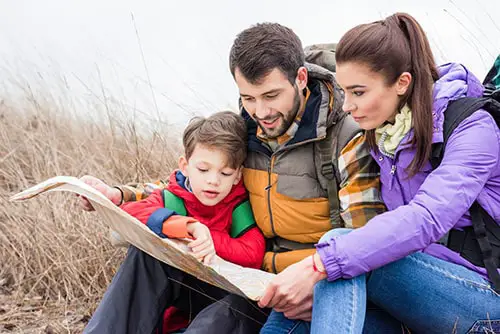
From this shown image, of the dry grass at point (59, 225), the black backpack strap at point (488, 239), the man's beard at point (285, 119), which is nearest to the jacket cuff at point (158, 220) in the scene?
the man's beard at point (285, 119)

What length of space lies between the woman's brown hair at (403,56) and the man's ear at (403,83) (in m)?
0.01

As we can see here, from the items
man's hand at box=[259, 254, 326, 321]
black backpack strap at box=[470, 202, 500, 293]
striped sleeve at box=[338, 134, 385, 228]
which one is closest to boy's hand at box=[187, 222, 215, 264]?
man's hand at box=[259, 254, 326, 321]

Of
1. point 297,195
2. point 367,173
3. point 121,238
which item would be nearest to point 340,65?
point 367,173

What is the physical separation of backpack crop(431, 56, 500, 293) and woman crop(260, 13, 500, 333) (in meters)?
0.02

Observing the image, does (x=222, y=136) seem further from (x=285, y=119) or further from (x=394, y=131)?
(x=394, y=131)

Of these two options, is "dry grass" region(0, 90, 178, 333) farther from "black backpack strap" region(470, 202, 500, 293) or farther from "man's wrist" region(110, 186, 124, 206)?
"black backpack strap" region(470, 202, 500, 293)

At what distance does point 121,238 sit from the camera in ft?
10.3

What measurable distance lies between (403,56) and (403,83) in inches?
4.1

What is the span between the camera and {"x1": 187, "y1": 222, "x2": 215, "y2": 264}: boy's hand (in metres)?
2.90

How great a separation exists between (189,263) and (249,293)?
10.3 inches

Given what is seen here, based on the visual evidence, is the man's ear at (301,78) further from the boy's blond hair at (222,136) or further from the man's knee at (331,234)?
the man's knee at (331,234)

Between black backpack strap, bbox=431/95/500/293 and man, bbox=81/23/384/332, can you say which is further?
man, bbox=81/23/384/332

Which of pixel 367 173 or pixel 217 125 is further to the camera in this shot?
Answer: pixel 217 125

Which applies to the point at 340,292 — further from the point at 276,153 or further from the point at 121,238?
the point at 121,238
